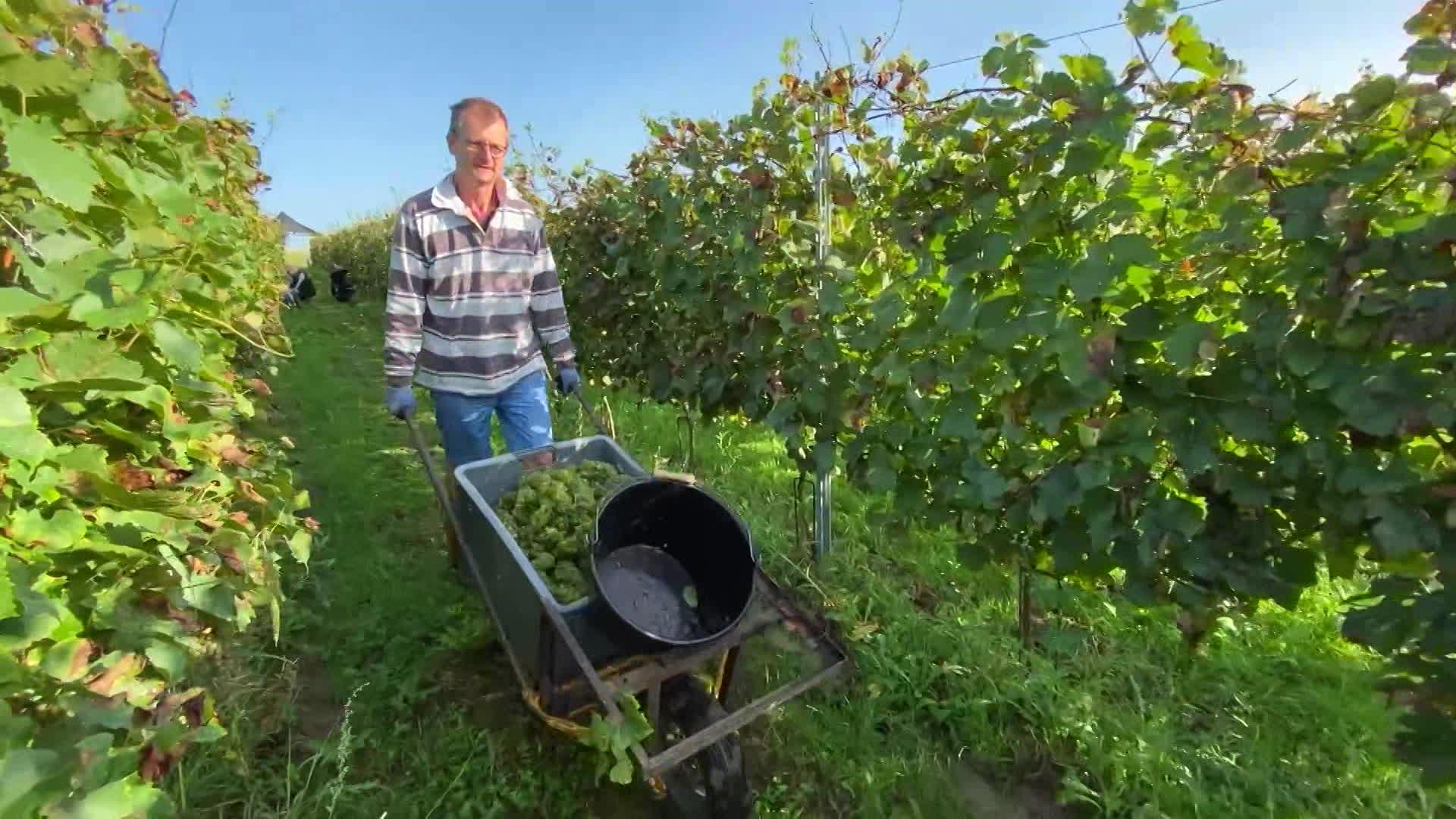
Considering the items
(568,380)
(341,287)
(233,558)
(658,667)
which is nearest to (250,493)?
(233,558)

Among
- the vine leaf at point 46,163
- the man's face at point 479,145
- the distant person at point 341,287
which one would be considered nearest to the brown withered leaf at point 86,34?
the vine leaf at point 46,163

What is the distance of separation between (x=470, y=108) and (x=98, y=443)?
1.86m

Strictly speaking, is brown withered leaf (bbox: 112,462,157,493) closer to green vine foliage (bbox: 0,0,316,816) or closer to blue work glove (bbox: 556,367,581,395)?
green vine foliage (bbox: 0,0,316,816)

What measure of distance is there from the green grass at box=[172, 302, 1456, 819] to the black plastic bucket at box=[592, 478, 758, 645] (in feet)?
1.64

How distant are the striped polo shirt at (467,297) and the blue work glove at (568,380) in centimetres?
5

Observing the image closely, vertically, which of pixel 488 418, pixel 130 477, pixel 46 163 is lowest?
pixel 488 418

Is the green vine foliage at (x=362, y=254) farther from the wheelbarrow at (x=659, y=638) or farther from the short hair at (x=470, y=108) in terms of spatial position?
the wheelbarrow at (x=659, y=638)

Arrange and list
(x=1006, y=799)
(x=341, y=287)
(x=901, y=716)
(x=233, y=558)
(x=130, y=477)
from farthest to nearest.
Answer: (x=341, y=287) → (x=901, y=716) → (x=1006, y=799) → (x=233, y=558) → (x=130, y=477)

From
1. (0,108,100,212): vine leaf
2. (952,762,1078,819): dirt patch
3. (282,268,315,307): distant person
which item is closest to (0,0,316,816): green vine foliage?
(0,108,100,212): vine leaf

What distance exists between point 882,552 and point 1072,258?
212cm

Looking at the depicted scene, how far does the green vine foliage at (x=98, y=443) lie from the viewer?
0.92 meters

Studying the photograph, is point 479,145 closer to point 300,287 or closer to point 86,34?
point 86,34

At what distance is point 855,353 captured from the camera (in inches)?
107

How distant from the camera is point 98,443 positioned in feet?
4.41
